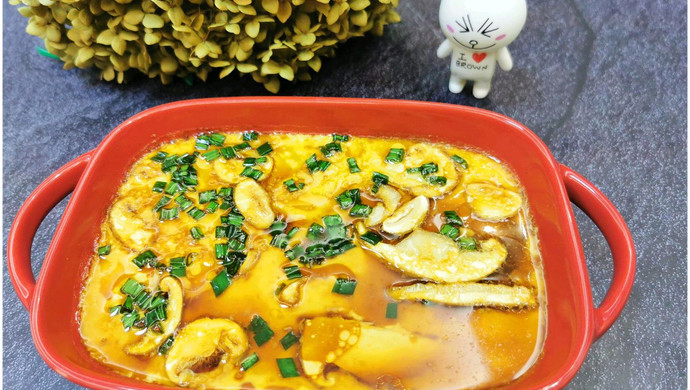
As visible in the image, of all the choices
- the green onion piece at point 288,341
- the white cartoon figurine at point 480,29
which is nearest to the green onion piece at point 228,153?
the green onion piece at point 288,341

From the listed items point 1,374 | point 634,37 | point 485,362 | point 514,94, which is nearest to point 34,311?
point 1,374

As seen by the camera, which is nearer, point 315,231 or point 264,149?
point 315,231

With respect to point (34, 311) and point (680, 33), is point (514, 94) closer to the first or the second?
point (680, 33)

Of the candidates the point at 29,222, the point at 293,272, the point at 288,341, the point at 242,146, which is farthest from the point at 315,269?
the point at 29,222

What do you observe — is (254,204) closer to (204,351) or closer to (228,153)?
(228,153)

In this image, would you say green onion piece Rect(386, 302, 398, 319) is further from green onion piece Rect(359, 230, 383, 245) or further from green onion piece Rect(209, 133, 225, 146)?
green onion piece Rect(209, 133, 225, 146)
